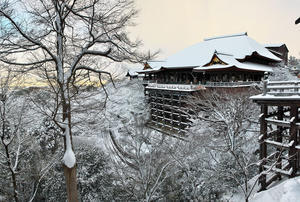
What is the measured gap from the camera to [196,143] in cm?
1259

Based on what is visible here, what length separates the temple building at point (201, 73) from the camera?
21.3m

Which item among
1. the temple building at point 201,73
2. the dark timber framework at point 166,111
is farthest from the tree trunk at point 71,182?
the dark timber framework at point 166,111

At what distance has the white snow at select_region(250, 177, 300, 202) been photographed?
597cm

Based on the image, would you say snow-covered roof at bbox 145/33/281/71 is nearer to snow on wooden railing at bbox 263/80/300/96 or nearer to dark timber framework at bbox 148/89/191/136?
dark timber framework at bbox 148/89/191/136

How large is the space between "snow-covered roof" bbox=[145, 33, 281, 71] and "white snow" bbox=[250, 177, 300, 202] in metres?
20.5

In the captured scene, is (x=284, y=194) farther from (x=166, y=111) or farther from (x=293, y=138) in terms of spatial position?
(x=166, y=111)

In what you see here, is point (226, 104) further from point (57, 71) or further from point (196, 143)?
point (57, 71)

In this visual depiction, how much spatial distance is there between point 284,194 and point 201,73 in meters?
22.4

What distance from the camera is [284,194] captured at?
6285 millimetres

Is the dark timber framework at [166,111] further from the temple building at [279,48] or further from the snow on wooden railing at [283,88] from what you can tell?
the temple building at [279,48]

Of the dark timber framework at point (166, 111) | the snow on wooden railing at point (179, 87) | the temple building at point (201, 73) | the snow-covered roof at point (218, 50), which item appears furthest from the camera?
the snow-covered roof at point (218, 50)

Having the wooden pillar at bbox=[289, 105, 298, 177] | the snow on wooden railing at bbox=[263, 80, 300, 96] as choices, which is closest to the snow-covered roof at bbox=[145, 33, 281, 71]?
the snow on wooden railing at bbox=[263, 80, 300, 96]

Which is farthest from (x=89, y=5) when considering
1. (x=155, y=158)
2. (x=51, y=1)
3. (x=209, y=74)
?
(x=209, y=74)

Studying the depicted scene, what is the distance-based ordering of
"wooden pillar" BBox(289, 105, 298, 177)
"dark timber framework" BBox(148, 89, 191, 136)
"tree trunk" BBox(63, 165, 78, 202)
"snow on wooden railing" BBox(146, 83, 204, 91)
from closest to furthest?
"tree trunk" BBox(63, 165, 78, 202) < "wooden pillar" BBox(289, 105, 298, 177) < "snow on wooden railing" BBox(146, 83, 204, 91) < "dark timber framework" BBox(148, 89, 191, 136)
